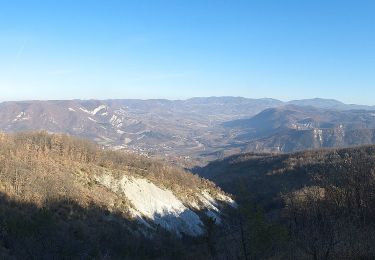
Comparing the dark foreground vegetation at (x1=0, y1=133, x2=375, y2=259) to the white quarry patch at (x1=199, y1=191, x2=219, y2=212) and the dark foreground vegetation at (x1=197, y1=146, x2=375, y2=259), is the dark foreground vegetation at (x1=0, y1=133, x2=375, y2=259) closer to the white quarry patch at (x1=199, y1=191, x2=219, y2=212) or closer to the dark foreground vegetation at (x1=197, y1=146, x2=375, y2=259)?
the dark foreground vegetation at (x1=197, y1=146, x2=375, y2=259)

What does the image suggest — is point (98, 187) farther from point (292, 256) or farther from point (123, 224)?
point (292, 256)

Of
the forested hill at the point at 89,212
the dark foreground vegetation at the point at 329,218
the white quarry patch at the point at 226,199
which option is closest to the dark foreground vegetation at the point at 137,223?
the dark foreground vegetation at the point at 329,218

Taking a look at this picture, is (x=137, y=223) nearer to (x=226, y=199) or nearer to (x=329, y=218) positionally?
(x=226, y=199)

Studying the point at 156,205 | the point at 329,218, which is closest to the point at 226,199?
the point at 156,205

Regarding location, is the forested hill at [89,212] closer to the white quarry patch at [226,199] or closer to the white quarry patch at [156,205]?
the white quarry patch at [156,205]

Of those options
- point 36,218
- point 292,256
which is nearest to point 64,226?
point 36,218

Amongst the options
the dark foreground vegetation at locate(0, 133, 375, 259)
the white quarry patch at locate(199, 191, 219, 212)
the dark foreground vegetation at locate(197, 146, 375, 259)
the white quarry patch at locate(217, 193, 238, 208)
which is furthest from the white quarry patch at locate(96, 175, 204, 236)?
the white quarry patch at locate(217, 193, 238, 208)

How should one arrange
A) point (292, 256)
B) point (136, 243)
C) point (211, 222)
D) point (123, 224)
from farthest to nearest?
point (123, 224), point (136, 243), point (211, 222), point (292, 256)

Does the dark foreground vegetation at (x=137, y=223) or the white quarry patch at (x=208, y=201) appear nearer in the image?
the dark foreground vegetation at (x=137, y=223)
